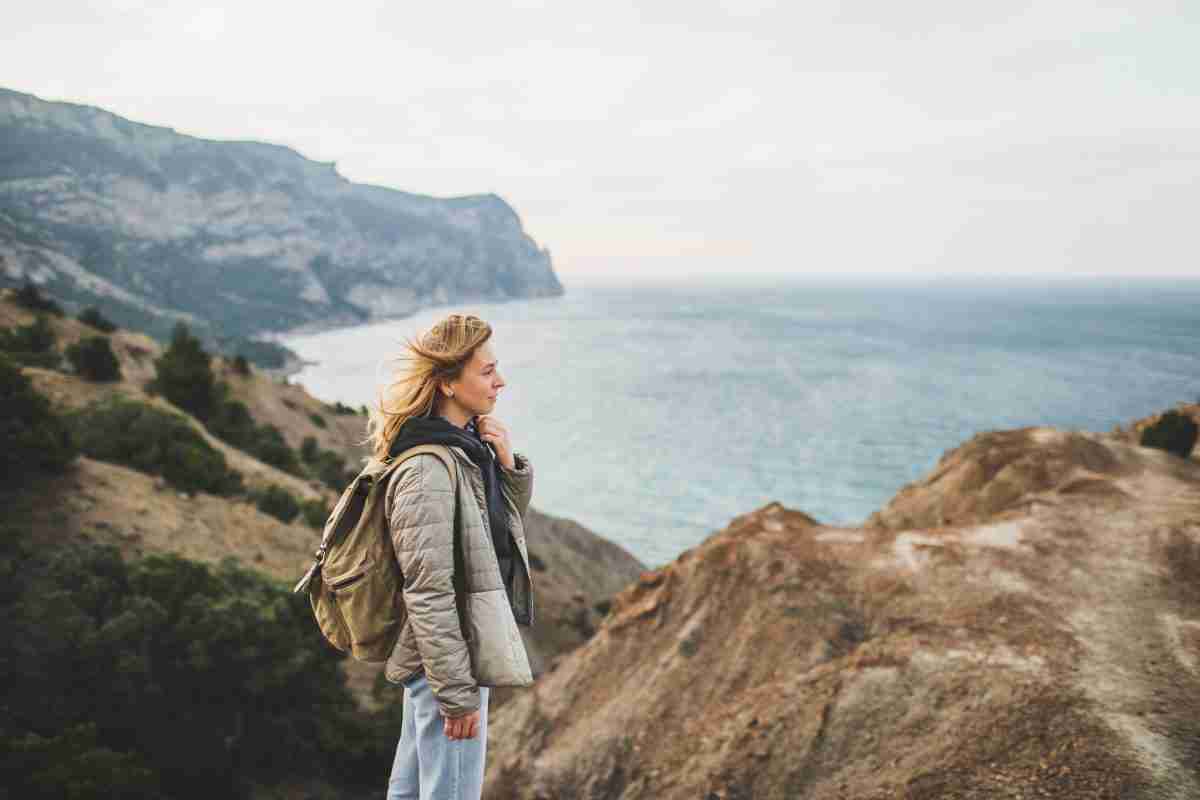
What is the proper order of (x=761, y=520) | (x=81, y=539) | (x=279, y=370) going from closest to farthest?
(x=81, y=539)
(x=761, y=520)
(x=279, y=370)

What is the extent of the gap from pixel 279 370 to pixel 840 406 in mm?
114644

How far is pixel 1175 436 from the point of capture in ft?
79.4

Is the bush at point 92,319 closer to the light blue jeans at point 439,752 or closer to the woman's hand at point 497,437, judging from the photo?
the woman's hand at point 497,437

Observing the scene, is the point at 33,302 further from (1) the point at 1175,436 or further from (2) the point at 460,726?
(1) the point at 1175,436

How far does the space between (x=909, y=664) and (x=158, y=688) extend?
46.3 ft

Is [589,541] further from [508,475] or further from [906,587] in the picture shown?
[508,475]

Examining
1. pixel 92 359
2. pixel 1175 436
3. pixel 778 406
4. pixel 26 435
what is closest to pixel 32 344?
pixel 92 359

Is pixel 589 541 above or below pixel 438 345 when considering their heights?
below

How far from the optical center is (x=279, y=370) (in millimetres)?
144625

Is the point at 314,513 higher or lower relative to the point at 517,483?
lower

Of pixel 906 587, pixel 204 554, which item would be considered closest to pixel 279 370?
pixel 204 554

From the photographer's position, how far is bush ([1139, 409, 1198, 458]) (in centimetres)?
2414

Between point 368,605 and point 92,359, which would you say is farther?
point 92,359

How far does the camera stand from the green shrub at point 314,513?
29.5 meters
